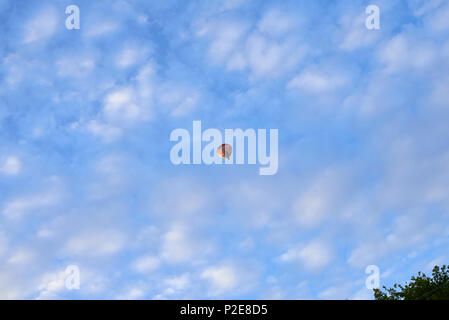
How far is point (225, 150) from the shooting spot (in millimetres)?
32188

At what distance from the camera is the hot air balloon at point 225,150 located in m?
31.9

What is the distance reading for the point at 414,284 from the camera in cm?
4025

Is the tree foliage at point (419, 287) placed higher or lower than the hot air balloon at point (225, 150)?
lower

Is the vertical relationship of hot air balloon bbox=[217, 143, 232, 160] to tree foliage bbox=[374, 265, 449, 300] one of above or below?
above

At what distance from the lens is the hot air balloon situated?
31922mm
